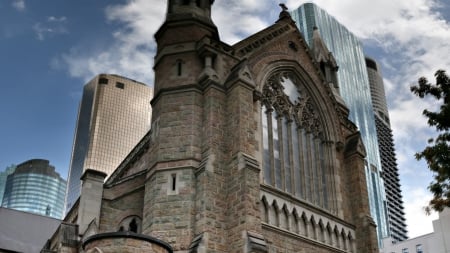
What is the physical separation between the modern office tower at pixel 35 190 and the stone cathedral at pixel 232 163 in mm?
149099

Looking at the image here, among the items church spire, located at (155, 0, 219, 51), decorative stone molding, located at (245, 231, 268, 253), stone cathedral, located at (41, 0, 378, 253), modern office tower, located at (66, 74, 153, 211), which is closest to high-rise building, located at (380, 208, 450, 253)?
stone cathedral, located at (41, 0, 378, 253)

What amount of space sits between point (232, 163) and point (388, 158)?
402 ft

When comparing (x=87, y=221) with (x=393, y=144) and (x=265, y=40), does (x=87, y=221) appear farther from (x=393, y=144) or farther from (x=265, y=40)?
(x=393, y=144)

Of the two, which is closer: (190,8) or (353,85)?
(190,8)

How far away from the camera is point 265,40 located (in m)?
25.3

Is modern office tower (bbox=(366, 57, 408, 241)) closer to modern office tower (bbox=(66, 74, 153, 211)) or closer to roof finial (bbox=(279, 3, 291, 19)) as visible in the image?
modern office tower (bbox=(66, 74, 153, 211))

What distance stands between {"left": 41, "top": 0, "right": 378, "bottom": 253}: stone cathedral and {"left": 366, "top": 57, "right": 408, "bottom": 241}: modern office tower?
101 meters

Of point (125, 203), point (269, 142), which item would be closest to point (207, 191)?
point (125, 203)

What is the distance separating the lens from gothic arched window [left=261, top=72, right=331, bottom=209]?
75.7ft

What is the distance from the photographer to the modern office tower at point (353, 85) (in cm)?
11179

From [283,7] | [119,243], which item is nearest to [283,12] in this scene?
[283,7]

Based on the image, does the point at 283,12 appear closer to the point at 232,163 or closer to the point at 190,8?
the point at 190,8

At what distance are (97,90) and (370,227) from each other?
110451mm

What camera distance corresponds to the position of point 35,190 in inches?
6590
